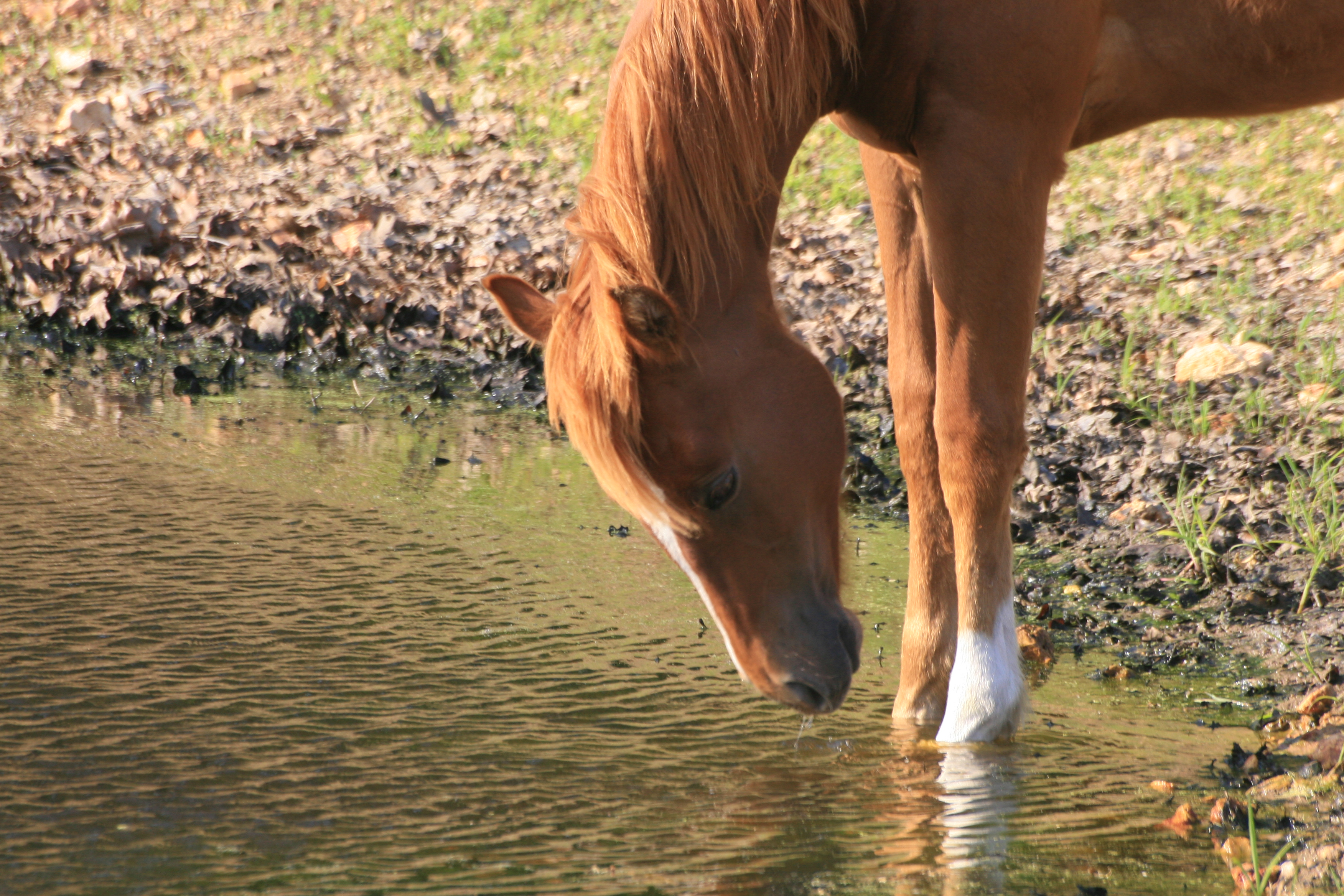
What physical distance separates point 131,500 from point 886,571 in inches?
86.1

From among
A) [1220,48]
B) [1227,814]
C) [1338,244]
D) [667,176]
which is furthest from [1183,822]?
[1338,244]

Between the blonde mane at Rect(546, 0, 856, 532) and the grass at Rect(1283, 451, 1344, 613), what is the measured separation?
1785mm

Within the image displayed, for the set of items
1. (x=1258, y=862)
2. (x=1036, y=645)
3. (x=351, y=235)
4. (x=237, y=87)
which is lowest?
(x=1258, y=862)

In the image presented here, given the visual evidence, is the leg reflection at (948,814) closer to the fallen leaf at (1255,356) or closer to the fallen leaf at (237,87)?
the fallen leaf at (1255,356)

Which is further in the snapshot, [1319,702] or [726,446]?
[1319,702]

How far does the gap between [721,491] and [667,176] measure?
59 cm

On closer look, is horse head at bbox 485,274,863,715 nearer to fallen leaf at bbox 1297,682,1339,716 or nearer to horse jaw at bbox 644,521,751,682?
horse jaw at bbox 644,521,751,682

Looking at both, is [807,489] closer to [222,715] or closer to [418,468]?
[222,715]

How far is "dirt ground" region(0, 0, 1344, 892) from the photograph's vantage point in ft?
12.0

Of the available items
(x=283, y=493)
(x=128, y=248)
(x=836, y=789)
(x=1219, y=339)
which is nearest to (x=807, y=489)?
(x=836, y=789)

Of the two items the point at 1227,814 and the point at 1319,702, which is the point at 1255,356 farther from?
the point at 1227,814

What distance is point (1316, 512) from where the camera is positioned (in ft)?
12.3

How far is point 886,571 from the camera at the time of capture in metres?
3.71

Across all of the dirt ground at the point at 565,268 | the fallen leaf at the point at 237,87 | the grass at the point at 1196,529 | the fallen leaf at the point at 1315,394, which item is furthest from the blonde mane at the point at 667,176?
the fallen leaf at the point at 237,87
